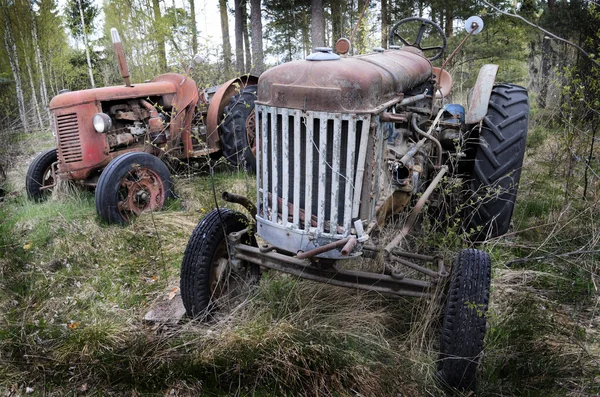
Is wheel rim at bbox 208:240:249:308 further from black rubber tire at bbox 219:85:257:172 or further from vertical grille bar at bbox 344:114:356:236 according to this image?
black rubber tire at bbox 219:85:257:172

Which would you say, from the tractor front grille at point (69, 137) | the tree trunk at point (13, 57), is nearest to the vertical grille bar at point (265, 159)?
the tractor front grille at point (69, 137)

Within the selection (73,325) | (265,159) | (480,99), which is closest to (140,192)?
(73,325)

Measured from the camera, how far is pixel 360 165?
2.34 metres

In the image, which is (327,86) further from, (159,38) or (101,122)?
(159,38)

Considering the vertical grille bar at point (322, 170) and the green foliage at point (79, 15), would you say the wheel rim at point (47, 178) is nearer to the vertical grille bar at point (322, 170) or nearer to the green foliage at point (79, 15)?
the vertical grille bar at point (322, 170)

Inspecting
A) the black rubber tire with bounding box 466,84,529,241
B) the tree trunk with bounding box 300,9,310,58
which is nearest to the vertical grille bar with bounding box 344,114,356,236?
the black rubber tire with bounding box 466,84,529,241

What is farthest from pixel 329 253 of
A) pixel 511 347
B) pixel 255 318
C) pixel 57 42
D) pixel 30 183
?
pixel 57 42

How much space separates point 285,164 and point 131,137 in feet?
11.8

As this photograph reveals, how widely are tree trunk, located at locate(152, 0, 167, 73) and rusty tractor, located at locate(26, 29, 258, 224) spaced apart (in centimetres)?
810

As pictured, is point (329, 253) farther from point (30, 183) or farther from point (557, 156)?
point (30, 183)

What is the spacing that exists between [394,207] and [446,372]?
116 centimetres

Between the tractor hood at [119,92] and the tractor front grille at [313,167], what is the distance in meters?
3.29

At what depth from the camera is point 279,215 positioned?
2629 millimetres

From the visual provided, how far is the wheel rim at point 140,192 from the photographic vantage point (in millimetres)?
4777
